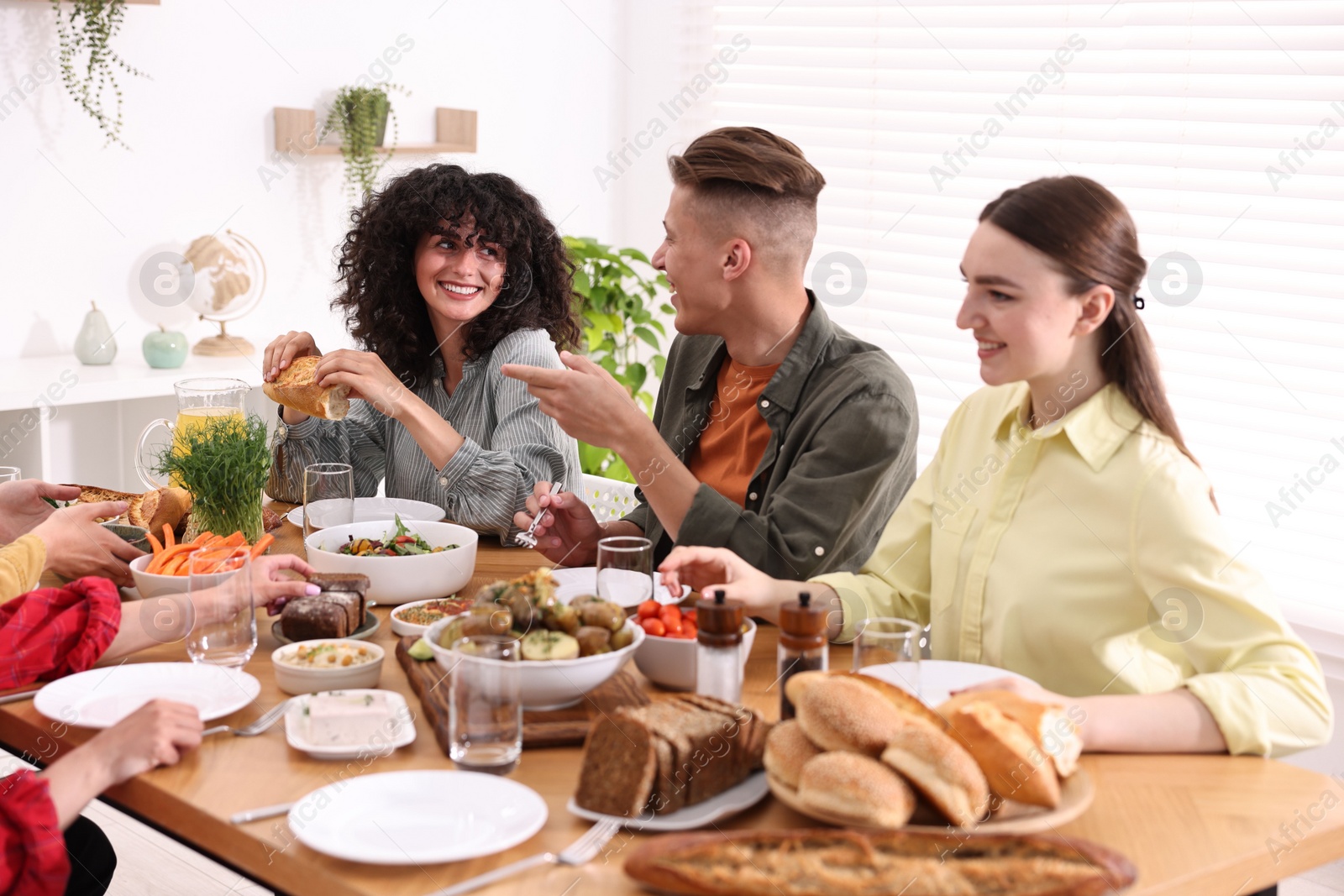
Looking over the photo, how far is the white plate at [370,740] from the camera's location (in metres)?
1.36

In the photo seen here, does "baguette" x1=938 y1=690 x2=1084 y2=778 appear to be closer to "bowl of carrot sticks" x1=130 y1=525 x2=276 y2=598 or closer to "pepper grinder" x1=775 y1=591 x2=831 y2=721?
"pepper grinder" x1=775 y1=591 x2=831 y2=721

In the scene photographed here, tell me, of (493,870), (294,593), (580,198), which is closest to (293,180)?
(580,198)

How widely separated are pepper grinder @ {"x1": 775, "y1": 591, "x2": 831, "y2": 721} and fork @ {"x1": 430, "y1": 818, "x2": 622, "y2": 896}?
0.31 meters

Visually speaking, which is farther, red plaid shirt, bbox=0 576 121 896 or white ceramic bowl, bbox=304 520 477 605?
white ceramic bowl, bbox=304 520 477 605

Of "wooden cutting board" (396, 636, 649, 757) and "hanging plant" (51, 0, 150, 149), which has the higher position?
"hanging plant" (51, 0, 150, 149)

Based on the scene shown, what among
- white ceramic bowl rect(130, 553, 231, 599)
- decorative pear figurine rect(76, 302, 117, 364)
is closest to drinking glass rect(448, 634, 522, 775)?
white ceramic bowl rect(130, 553, 231, 599)

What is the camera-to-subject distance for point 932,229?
407cm

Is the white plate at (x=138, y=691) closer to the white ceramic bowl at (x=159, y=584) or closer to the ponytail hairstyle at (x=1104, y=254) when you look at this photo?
the white ceramic bowl at (x=159, y=584)

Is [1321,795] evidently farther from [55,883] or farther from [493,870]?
[55,883]

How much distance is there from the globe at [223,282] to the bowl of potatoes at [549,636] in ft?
9.33

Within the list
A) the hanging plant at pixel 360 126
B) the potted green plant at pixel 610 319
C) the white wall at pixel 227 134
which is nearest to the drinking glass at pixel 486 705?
the potted green plant at pixel 610 319

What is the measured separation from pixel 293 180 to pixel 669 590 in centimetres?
313

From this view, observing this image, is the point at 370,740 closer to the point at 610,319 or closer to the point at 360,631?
the point at 360,631

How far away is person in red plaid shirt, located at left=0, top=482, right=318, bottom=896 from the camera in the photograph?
1.26 metres
